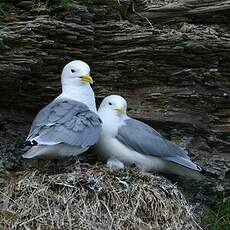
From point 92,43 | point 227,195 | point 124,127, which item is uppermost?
point 92,43

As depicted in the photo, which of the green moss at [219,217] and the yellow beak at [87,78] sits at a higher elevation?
the yellow beak at [87,78]

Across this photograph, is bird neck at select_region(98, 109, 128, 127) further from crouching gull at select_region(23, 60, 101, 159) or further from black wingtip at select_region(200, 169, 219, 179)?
black wingtip at select_region(200, 169, 219, 179)

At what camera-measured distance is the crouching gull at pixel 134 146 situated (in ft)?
20.7

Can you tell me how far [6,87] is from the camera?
251 inches

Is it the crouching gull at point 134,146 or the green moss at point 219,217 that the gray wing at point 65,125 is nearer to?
the crouching gull at point 134,146

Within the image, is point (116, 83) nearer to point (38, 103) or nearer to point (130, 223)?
point (38, 103)

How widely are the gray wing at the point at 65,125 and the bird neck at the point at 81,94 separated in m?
0.12

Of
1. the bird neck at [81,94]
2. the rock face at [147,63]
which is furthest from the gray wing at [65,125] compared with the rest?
the rock face at [147,63]

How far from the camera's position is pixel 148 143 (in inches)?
249

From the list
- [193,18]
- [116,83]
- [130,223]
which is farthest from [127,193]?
[193,18]

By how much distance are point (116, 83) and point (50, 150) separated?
907 millimetres

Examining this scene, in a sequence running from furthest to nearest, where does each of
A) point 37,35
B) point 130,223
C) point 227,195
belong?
point 227,195 → point 37,35 → point 130,223

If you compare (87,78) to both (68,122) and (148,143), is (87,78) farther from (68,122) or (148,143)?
(148,143)

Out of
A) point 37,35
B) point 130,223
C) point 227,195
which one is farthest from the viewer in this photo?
point 227,195
